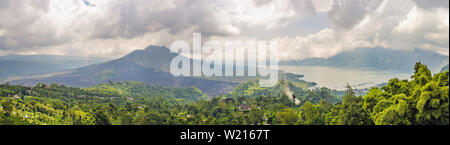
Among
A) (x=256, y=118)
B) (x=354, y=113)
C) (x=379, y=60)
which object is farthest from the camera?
(x=379, y=60)

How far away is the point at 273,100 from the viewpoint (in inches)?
1422

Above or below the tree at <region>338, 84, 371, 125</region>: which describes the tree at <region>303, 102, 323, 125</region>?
below

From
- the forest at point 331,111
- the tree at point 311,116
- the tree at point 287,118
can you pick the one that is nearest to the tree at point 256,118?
the forest at point 331,111

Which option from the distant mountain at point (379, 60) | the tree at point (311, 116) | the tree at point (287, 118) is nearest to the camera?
the tree at point (311, 116)

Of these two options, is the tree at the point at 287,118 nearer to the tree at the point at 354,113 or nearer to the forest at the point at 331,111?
the forest at the point at 331,111

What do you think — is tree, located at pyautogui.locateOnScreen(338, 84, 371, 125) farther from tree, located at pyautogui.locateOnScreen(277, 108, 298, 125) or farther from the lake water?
the lake water

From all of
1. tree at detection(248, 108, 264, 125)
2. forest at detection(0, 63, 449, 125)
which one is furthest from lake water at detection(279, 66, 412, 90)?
tree at detection(248, 108, 264, 125)

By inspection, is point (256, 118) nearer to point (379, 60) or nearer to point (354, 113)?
point (354, 113)

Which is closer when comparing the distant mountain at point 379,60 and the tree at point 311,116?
the tree at point 311,116

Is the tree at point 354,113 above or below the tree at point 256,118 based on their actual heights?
above

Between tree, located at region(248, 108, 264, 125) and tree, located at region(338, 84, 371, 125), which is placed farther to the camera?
tree, located at region(248, 108, 264, 125)

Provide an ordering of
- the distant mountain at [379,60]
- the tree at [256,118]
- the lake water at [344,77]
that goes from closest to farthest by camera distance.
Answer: the tree at [256,118] < the distant mountain at [379,60] < the lake water at [344,77]

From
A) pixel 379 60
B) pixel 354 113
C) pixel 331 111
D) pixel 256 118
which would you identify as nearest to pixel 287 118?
pixel 256 118

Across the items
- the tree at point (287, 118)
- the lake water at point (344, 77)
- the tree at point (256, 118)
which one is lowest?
the tree at point (256, 118)
